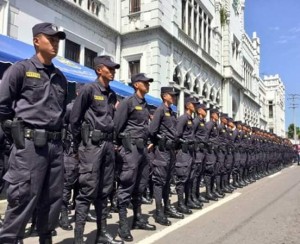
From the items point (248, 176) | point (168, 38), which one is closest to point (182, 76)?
point (168, 38)

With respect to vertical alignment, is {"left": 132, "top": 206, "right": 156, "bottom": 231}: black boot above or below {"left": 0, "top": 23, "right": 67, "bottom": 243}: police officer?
below

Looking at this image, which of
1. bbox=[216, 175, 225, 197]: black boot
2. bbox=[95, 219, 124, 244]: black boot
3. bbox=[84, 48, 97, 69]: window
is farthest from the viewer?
bbox=[84, 48, 97, 69]: window

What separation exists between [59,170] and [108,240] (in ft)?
4.70

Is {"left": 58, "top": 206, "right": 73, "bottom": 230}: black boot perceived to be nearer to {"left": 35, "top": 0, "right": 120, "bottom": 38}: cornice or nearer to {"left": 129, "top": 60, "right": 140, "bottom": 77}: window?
{"left": 35, "top": 0, "right": 120, "bottom": 38}: cornice

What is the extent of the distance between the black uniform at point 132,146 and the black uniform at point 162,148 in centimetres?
70

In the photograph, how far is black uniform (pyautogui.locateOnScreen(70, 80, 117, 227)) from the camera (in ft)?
14.0

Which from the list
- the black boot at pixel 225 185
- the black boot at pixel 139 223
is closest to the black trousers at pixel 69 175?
the black boot at pixel 139 223

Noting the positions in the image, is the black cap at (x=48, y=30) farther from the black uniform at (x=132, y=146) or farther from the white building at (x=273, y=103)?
the white building at (x=273, y=103)

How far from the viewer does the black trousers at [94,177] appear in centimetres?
425

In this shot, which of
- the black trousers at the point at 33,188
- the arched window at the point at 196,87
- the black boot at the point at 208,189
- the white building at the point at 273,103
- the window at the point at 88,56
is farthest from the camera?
the white building at the point at 273,103

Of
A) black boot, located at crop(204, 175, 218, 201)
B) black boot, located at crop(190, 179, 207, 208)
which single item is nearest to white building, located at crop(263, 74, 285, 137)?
black boot, located at crop(204, 175, 218, 201)

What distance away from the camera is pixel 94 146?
435 cm

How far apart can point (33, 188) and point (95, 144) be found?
4.12 ft

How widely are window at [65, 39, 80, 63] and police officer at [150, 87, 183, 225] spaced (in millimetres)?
8834
